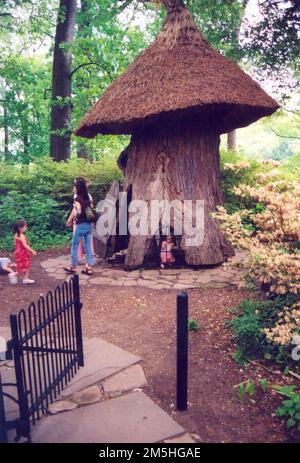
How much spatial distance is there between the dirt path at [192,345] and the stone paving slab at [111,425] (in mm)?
171

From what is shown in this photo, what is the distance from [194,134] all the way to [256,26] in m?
4.32

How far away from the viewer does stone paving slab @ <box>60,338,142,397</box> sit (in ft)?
11.6

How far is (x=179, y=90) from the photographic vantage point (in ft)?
21.5

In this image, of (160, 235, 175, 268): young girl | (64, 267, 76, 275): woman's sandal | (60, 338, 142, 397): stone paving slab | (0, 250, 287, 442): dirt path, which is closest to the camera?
(0, 250, 287, 442): dirt path

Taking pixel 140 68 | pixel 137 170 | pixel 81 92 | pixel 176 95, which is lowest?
pixel 137 170

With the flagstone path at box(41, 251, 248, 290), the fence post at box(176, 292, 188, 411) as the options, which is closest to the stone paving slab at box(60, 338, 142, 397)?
the fence post at box(176, 292, 188, 411)

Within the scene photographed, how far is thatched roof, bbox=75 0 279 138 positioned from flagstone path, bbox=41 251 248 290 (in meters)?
2.74

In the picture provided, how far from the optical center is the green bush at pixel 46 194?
34.3ft

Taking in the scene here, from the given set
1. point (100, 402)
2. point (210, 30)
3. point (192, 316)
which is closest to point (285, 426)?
point (100, 402)

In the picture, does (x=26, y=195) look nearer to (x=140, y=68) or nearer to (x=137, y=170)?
(x=137, y=170)

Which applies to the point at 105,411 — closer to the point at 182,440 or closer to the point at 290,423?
the point at 182,440

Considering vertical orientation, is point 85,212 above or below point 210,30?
below

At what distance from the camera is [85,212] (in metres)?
6.93

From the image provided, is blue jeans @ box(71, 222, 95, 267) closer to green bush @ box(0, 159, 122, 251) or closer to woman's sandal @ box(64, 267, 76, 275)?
woman's sandal @ box(64, 267, 76, 275)
